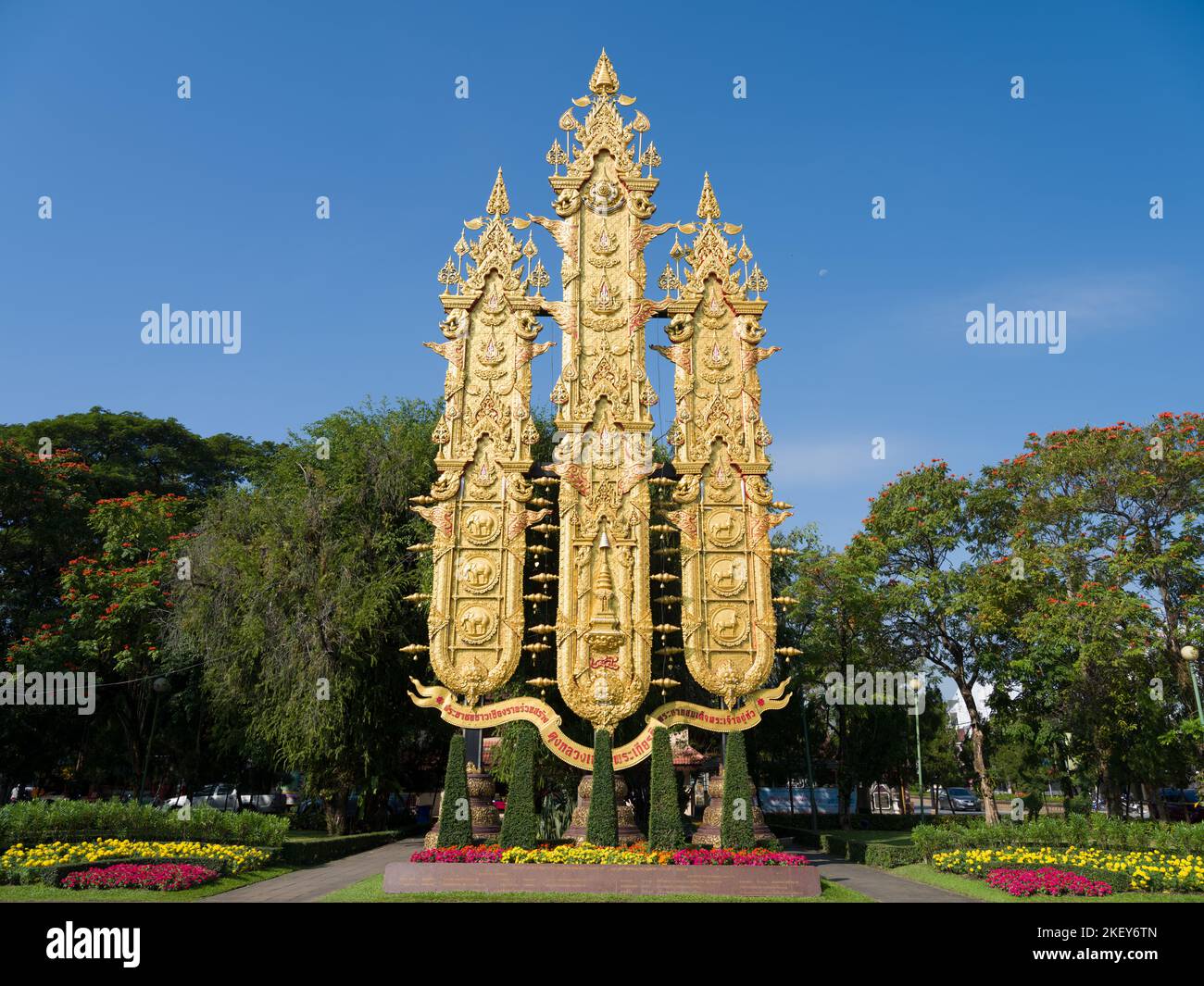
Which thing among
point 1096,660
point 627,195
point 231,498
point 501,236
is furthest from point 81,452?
point 1096,660

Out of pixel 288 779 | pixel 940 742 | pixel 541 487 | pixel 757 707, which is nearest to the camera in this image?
pixel 757 707

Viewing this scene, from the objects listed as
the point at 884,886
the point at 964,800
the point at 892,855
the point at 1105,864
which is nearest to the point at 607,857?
the point at 884,886

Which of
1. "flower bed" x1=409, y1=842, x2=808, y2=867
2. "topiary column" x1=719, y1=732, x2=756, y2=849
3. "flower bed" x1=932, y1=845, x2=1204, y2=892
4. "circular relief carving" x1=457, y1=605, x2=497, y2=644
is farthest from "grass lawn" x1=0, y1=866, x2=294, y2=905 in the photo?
"flower bed" x1=932, y1=845, x2=1204, y2=892

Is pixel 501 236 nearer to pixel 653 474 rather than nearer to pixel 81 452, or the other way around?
pixel 653 474

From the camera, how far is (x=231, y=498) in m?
27.6

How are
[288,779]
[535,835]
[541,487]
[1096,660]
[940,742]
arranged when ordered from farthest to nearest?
[940,742] < [288,779] < [1096,660] < [541,487] < [535,835]

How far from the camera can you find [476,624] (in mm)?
19906

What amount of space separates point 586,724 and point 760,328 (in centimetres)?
1126

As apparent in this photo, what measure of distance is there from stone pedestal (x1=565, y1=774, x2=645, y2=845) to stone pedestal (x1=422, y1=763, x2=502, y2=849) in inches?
63.9

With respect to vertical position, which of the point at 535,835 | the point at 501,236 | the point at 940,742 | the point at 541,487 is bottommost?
the point at 940,742

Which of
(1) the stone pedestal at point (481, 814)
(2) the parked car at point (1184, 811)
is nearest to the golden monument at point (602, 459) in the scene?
(1) the stone pedestal at point (481, 814)

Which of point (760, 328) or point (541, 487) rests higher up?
point (760, 328)

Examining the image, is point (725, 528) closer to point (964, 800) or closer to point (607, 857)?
point (607, 857)

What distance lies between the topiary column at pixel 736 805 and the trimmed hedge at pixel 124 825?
33.4ft
